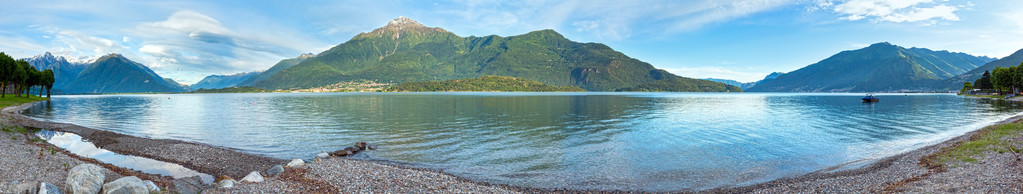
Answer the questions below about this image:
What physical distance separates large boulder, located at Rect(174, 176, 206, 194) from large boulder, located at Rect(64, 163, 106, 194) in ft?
7.05

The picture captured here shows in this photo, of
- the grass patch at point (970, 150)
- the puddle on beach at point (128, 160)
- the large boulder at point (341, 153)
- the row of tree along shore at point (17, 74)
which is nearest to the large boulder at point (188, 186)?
the puddle on beach at point (128, 160)

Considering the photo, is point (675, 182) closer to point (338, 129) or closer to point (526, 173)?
point (526, 173)

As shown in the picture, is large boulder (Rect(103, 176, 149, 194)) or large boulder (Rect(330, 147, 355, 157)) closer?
large boulder (Rect(103, 176, 149, 194))

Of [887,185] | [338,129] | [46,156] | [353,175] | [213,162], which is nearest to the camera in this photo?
[887,185]

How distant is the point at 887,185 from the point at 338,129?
46.5m

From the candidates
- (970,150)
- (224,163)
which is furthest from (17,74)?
(970,150)

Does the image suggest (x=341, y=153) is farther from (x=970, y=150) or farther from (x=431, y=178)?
(x=970, y=150)

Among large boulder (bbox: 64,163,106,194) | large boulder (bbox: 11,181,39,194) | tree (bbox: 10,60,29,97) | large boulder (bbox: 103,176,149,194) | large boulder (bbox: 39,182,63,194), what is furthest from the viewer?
tree (bbox: 10,60,29,97)

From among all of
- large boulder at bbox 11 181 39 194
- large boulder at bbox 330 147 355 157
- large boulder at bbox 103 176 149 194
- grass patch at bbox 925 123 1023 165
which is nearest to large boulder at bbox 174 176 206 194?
large boulder at bbox 103 176 149 194

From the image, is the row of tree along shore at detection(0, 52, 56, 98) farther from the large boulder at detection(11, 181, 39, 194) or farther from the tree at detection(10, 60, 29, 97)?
the large boulder at detection(11, 181, 39, 194)

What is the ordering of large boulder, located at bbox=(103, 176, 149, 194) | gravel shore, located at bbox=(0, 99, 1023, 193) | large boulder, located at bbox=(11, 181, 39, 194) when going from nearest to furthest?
large boulder, located at bbox=(11, 181, 39, 194)
large boulder, located at bbox=(103, 176, 149, 194)
gravel shore, located at bbox=(0, 99, 1023, 193)

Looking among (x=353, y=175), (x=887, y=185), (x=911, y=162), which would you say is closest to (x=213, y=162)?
(x=353, y=175)

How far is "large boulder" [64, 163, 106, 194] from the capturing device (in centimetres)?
1288

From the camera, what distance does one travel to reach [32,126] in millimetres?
43594
